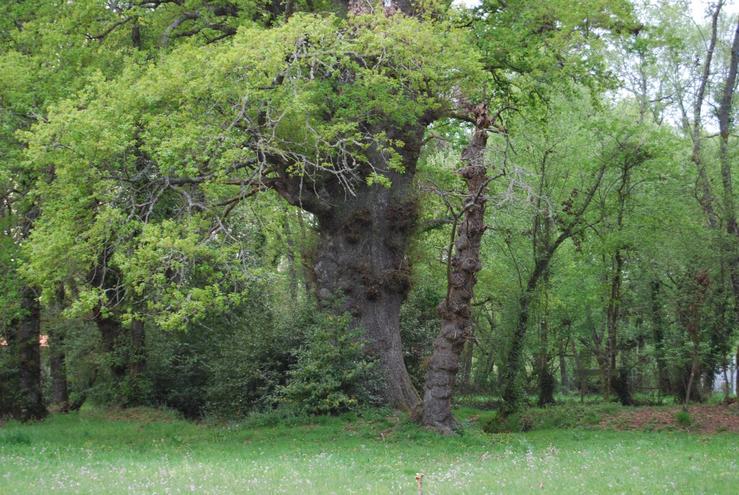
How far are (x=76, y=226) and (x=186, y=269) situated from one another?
2.69 metres

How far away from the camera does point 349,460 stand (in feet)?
44.7

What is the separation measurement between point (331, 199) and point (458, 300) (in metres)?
5.28

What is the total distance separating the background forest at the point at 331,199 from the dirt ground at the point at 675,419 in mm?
1220

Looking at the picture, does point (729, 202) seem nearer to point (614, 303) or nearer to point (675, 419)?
point (614, 303)

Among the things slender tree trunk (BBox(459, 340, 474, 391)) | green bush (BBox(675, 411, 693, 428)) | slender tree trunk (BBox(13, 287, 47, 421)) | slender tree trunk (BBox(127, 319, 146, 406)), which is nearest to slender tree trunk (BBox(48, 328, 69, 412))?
slender tree trunk (BBox(127, 319, 146, 406))

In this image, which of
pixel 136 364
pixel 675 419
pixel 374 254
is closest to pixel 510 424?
pixel 675 419

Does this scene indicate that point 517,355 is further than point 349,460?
Yes

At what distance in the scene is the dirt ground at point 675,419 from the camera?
1975cm

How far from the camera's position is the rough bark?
17250mm

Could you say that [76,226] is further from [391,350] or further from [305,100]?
[391,350]

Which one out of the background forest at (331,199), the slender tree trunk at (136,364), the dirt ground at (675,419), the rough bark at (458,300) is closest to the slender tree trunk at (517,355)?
the background forest at (331,199)

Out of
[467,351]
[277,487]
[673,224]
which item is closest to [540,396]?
[467,351]

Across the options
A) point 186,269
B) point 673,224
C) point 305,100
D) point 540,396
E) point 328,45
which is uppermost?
point 328,45

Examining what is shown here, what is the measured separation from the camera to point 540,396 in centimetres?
3056
